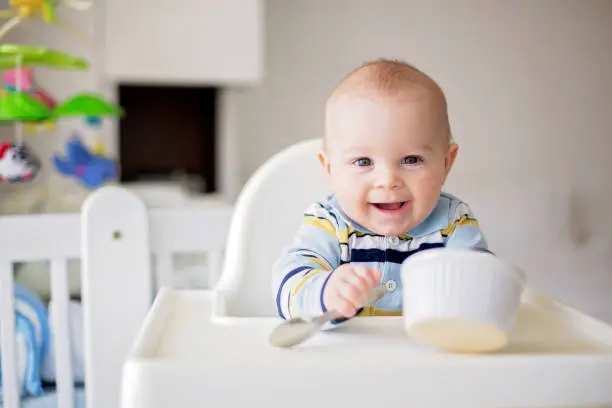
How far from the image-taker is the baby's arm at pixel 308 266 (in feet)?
1.88

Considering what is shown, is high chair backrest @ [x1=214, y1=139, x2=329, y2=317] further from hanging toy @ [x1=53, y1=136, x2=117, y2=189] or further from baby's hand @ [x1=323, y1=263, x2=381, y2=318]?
hanging toy @ [x1=53, y1=136, x2=117, y2=189]

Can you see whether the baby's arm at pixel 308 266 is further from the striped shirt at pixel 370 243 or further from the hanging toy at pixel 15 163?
the hanging toy at pixel 15 163

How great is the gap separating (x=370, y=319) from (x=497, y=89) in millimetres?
2342

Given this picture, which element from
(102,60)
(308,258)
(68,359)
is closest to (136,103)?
(102,60)

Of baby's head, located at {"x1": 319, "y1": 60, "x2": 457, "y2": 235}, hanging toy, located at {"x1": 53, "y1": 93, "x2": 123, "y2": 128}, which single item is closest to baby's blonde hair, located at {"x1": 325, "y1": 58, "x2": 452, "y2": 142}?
baby's head, located at {"x1": 319, "y1": 60, "x2": 457, "y2": 235}

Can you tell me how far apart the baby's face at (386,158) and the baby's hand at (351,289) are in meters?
0.10

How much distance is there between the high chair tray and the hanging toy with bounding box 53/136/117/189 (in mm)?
881

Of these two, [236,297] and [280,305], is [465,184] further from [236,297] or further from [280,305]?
[280,305]

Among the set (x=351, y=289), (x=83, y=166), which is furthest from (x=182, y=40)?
(x=351, y=289)

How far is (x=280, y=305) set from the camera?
618mm

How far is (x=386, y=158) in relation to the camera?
1.96 feet

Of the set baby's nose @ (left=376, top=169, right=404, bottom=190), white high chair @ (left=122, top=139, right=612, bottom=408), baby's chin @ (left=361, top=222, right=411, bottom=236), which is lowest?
white high chair @ (left=122, top=139, right=612, bottom=408)

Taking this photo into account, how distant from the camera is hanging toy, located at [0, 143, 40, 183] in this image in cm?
111

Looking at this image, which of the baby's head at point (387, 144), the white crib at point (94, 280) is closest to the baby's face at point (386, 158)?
the baby's head at point (387, 144)
